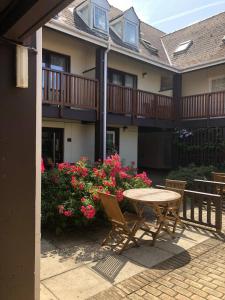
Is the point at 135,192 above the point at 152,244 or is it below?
above

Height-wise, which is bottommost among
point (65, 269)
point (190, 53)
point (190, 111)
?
point (65, 269)

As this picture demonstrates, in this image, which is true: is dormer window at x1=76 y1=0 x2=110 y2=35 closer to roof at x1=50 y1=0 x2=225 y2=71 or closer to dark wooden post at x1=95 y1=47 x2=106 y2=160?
roof at x1=50 y1=0 x2=225 y2=71

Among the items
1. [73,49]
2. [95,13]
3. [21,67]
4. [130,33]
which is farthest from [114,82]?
[21,67]

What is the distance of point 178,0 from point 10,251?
22.0ft

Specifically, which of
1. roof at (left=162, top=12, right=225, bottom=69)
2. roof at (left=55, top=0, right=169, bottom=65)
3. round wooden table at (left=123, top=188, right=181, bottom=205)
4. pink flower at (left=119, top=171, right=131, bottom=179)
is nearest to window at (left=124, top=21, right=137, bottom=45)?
roof at (left=55, top=0, right=169, bottom=65)

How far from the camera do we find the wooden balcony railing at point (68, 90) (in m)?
8.76

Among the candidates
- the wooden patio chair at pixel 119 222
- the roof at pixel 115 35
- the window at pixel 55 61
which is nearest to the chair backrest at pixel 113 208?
the wooden patio chair at pixel 119 222

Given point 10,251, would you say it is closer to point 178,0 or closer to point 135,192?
point 135,192

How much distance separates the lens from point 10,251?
8.02 feet

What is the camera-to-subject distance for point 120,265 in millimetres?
4176

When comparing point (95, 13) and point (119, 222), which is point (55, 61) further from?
point (119, 222)

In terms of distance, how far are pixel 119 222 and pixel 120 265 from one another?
798mm

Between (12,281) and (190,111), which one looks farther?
(190,111)

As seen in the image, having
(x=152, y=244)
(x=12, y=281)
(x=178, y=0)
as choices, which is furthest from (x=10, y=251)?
(x=178, y=0)
